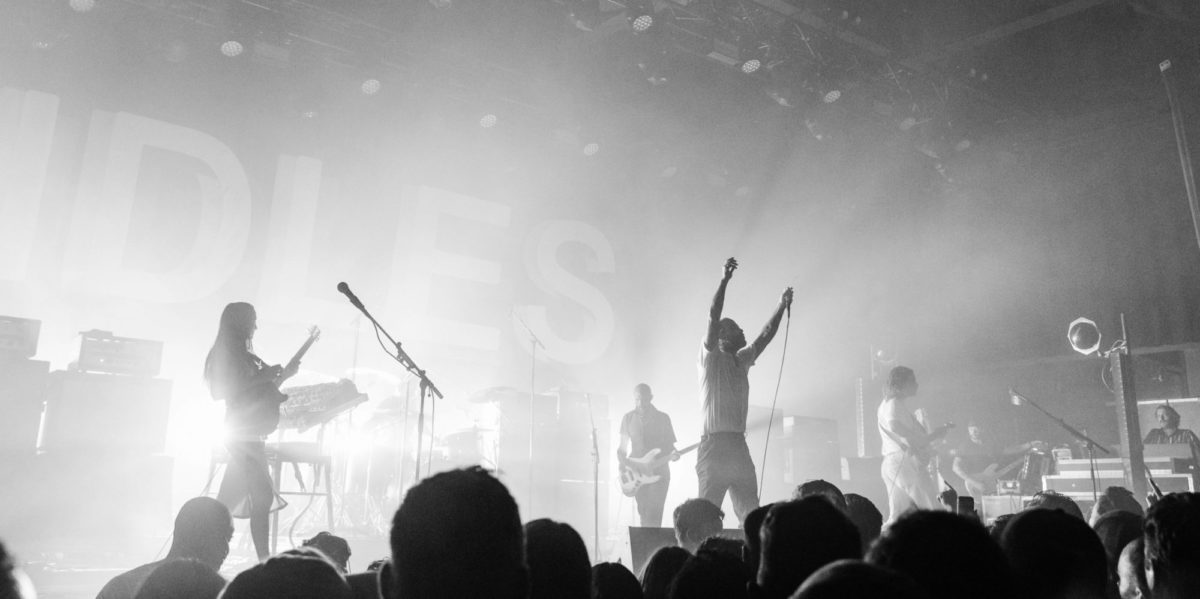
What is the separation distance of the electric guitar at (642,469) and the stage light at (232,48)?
258 inches

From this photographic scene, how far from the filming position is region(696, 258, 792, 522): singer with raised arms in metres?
5.95

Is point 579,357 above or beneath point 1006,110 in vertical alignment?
beneath

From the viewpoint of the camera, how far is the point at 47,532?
24.6ft

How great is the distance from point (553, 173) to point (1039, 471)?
310 inches

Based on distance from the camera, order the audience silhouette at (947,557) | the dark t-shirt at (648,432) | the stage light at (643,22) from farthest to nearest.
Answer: the stage light at (643,22) → the dark t-shirt at (648,432) → the audience silhouette at (947,557)

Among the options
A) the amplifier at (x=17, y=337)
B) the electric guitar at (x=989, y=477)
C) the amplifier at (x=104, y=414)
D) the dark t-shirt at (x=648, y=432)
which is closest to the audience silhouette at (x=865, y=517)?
the dark t-shirt at (x=648, y=432)

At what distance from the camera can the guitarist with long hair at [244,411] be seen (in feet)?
17.9

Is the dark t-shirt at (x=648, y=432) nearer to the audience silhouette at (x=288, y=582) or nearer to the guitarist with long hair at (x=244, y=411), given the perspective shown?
the guitarist with long hair at (x=244, y=411)

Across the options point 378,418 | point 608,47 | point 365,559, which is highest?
point 608,47

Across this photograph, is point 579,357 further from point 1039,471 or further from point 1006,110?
point 1006,110

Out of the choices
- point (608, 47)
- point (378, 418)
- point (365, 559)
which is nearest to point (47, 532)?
point (365, 559)

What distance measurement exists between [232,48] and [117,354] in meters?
4.00

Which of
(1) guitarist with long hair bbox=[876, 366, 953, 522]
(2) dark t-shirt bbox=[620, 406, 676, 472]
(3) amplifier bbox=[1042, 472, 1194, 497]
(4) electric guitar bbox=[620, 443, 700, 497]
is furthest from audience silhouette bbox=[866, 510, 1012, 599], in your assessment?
(2) dark t-shirt bbox=[620, 406, 676, 472]

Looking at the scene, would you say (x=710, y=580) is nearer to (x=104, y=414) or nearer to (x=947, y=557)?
(x=947, y=557)
